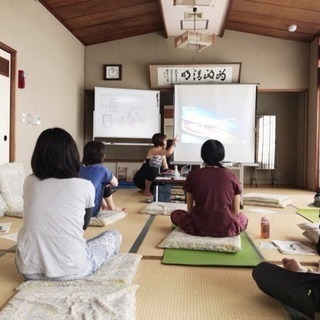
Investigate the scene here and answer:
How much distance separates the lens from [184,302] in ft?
5.64

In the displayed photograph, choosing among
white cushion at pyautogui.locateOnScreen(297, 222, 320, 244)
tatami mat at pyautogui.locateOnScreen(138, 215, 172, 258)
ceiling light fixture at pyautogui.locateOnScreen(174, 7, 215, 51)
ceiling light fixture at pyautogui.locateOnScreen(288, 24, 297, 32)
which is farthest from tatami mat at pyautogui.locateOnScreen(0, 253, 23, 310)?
ceiling light fixture at pyautogui.locateOnScreen(288, 24, 297, 32)

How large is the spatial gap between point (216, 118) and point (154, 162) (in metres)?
2.04

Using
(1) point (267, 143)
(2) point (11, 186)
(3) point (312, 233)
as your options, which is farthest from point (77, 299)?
(1) point (267, 143)

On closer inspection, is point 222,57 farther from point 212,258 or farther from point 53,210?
point 53,210

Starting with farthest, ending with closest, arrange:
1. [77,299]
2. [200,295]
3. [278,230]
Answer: [278,230]
[200,295]
[77,299]

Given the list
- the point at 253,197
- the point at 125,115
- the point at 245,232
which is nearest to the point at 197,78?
the point at 125,115

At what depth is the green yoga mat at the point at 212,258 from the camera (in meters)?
2.24

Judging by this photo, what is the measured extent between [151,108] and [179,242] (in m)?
4.61

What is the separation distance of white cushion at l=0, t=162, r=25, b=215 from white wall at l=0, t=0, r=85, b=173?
0.58m

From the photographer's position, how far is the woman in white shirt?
5.49 feet

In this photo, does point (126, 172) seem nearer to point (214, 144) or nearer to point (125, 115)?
point (125, 115)

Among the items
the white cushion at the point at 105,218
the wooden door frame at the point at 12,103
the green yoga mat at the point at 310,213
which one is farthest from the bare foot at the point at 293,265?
the wooden door frame at the point at 12,103

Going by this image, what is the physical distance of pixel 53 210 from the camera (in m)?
1.68

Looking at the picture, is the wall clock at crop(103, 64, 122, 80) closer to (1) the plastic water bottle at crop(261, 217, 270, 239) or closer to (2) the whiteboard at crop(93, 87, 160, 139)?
(2) the whiteboard at crop(93, 87, 160, 139)
